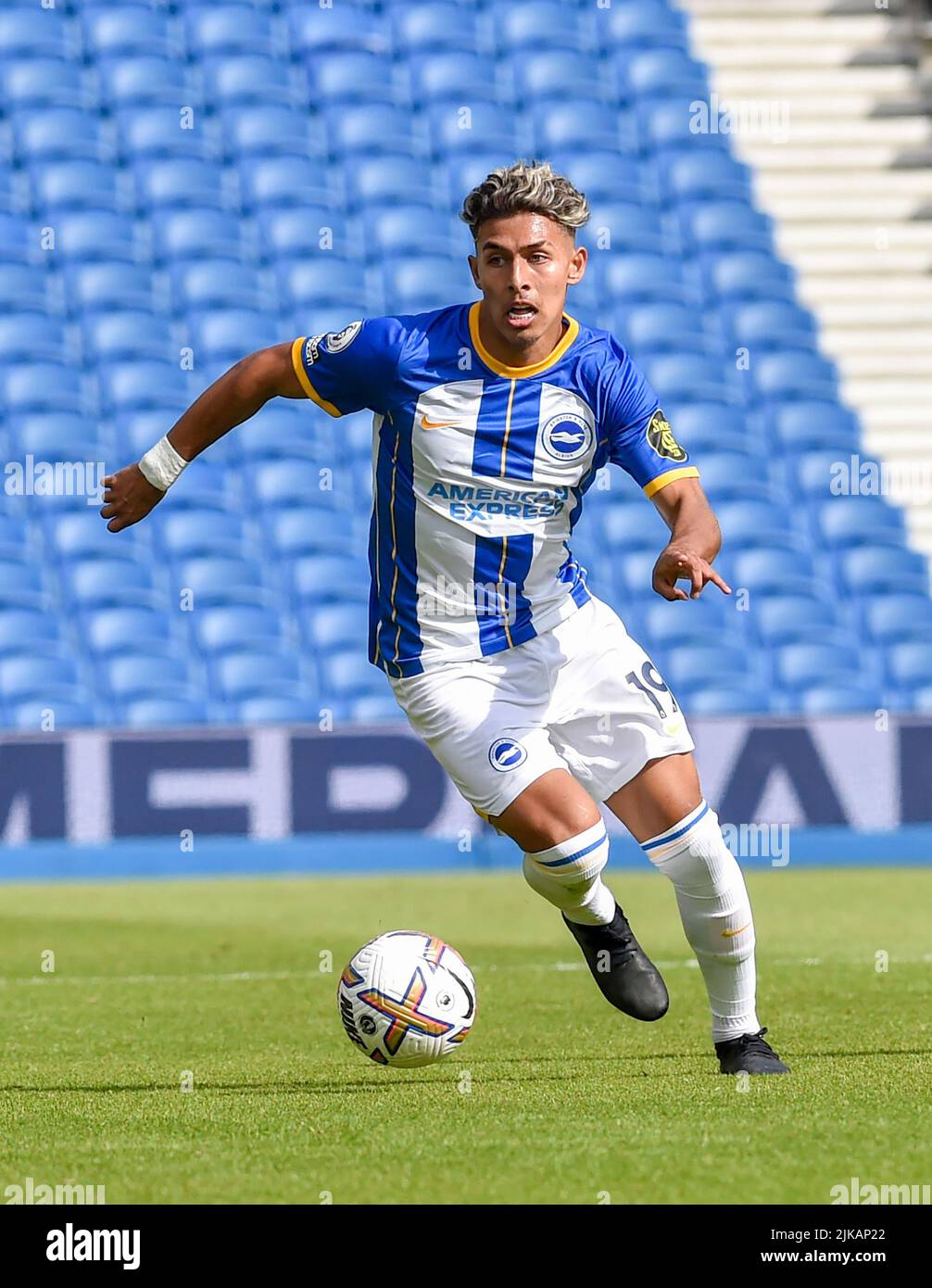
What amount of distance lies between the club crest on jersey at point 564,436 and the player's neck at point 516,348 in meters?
0.17

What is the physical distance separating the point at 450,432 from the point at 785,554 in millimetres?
10620

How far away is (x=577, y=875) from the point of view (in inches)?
210

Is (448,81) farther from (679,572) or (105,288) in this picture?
(679,572)

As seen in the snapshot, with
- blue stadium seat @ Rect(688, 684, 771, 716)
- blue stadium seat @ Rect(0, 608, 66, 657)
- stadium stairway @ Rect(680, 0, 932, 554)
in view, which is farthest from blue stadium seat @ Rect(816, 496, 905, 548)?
blue stadium seat @ Rect(0, 608, 66, 657)

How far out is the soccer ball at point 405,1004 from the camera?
5227 millimetres

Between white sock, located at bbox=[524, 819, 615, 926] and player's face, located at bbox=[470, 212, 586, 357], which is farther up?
player's face, located at bbox=[470, 212, 586, 357]

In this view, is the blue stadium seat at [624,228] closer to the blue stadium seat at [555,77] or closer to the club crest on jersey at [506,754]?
the blue stadium seat at [555,77]

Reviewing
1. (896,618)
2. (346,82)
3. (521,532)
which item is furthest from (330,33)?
(521,532)

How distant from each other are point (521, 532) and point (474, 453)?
25cm

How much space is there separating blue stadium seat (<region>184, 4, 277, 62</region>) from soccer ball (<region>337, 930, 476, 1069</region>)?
→ 13155 millimetres

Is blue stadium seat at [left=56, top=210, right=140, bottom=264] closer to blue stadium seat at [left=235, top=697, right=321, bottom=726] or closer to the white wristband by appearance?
blue stadium seat at [left=235, top=697, right=321, bottom=726]

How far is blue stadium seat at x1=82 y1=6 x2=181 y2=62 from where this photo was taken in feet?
55.1

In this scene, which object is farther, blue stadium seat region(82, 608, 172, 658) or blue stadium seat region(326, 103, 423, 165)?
blue stadium seat region(326, 103, 423, 165)
